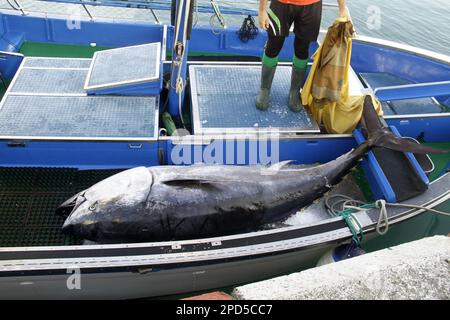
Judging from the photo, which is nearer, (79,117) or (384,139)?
(384,139)

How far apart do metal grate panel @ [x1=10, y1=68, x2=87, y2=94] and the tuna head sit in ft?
5.04

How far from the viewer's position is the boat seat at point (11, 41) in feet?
17.8

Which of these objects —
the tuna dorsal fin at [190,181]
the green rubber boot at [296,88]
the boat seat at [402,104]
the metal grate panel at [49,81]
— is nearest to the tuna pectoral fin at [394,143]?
the green rubber boot at [296,88]

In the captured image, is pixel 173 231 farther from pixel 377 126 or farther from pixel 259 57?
pixel 259 57

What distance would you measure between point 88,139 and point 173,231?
4.10 ft

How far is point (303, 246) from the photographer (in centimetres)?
320

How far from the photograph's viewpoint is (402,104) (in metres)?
5.43

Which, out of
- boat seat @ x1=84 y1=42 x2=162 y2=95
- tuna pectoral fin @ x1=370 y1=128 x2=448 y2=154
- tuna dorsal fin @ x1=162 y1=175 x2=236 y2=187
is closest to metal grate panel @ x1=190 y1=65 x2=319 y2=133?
boat seat @ x1=84 y1=42 x2=162 y2=95

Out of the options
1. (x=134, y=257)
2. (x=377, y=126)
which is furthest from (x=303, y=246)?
(x=377, y=126)

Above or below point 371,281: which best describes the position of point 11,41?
below

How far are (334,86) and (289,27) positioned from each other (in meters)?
0.74

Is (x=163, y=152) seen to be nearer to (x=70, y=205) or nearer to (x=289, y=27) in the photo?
(x=70, y=205)

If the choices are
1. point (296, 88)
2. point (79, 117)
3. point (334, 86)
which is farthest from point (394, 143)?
point (79, 117)

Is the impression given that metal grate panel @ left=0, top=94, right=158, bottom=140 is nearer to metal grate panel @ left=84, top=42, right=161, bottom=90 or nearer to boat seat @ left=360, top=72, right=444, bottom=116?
metal grate panel @ left=84, top=42, right=161, bottom=90
